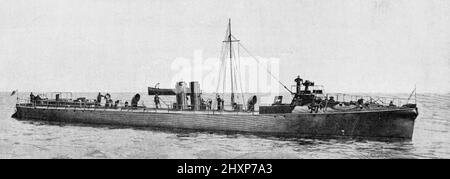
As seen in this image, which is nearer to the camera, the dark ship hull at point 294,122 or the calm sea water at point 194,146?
the calm sea water at point 194,146

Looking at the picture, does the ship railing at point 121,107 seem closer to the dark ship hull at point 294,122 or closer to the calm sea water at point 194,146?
the dark ship hull at point 294,122

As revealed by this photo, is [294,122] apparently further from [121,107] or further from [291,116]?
[121,107]

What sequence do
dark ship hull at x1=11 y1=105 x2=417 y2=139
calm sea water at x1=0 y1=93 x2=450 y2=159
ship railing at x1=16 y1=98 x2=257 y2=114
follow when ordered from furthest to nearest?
ship railing at x1=16 y1=98 x2=257 y2=114, dark ship hull at x1=11 y1=105 x2=417 y2=139, calm sea water at x1=0 y1=93 x2=450 y2=159

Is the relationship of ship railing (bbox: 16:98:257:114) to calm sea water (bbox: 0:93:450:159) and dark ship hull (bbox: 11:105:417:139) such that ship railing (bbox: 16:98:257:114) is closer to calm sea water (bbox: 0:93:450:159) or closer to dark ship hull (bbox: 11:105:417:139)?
dark ship hull (bbox: 11:105:417:139)

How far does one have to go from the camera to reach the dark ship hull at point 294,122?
2752 cm

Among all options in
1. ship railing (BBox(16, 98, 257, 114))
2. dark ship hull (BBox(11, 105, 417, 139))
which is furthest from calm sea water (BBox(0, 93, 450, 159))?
ship railing (BBox(16, 98, 257, 114))

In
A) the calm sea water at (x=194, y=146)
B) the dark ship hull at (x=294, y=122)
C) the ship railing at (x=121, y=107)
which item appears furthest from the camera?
the ship railing at (x=121, y=107)

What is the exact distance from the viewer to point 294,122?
95.3 ft

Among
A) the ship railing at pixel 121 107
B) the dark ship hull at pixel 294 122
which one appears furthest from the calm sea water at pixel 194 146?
the ship railing at pixel 121 107

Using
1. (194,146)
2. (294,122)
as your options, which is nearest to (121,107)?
(194,146)

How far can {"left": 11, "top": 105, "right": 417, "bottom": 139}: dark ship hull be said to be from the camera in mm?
27516
